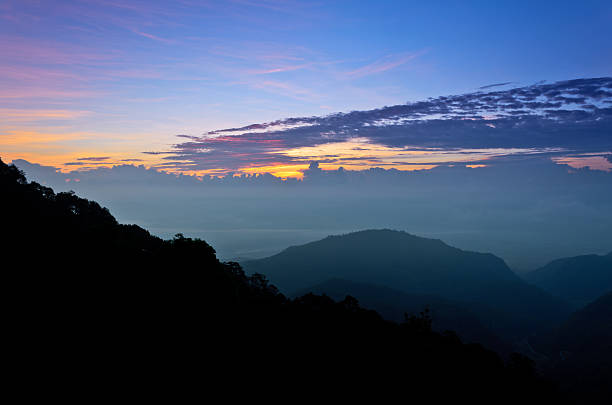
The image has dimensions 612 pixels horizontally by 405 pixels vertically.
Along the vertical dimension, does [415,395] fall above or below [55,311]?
below

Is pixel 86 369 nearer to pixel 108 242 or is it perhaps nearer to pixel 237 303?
pixel 237 303

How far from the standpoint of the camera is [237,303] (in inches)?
2207

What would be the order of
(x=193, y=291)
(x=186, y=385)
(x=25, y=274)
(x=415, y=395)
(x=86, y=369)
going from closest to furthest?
(x=86, y=369)
(x=186, y=385)
(x=25, y=274)
(x=193, y=291)
(x=415, y=395)

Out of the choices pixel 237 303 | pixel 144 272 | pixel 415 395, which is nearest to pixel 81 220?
pixel 144 272

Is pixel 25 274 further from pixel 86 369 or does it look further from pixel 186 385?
pixel 186 385

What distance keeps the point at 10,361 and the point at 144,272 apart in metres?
19.7

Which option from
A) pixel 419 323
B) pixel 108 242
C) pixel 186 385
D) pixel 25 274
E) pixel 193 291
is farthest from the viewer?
pixel 419 323

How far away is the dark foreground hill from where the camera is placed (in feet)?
109

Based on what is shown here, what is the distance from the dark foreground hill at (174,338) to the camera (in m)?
33.3

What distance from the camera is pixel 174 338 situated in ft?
131

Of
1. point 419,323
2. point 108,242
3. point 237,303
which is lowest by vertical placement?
point 419,323

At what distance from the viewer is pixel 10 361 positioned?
98.3ft

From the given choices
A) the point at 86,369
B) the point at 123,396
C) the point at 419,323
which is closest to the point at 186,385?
the point at 123,396

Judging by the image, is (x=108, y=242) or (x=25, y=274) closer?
(x=25, y=274)
